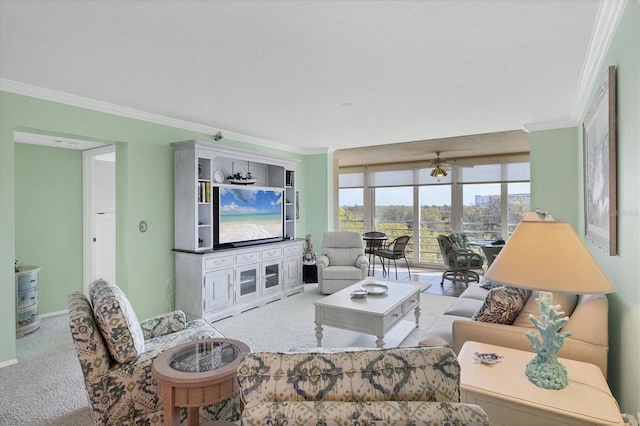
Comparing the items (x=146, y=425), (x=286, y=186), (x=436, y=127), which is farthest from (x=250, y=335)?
(x=436, y=127)

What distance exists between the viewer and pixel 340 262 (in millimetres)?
5695

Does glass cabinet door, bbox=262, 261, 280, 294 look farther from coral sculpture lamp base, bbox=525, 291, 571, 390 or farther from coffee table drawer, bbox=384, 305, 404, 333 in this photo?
coral sculpture lamp base, bbox=525, 291, 571, 390

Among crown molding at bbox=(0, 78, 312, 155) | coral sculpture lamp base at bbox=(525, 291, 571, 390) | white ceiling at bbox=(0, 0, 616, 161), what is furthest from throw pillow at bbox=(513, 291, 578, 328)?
crown molding at bbox=(0, 78, 312, 155)

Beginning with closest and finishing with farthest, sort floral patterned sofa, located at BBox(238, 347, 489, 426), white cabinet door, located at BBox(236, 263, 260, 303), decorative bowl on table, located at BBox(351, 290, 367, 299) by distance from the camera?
floral patterned sofa, located at BBox(238, 347, 489, 426)
decorative bowl on table, located at BBox(351, 290, 367, 299)
white cabinet door, located at BBox(236, 263, 260, 303)

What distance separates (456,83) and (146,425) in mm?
3409

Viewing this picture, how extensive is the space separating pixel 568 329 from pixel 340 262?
3.89 metres

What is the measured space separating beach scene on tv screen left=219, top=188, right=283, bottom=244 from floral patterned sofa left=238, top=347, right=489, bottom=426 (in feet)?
12.2

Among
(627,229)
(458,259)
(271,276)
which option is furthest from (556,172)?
(271,276)

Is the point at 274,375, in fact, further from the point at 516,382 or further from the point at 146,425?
the point at 146,425

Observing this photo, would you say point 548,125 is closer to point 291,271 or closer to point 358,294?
point 358,294

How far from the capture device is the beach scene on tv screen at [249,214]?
4.68 m

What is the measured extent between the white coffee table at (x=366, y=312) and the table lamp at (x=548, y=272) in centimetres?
152

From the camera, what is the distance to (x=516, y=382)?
1588mm

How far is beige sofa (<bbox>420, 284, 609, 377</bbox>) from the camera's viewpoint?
185 centimetres
